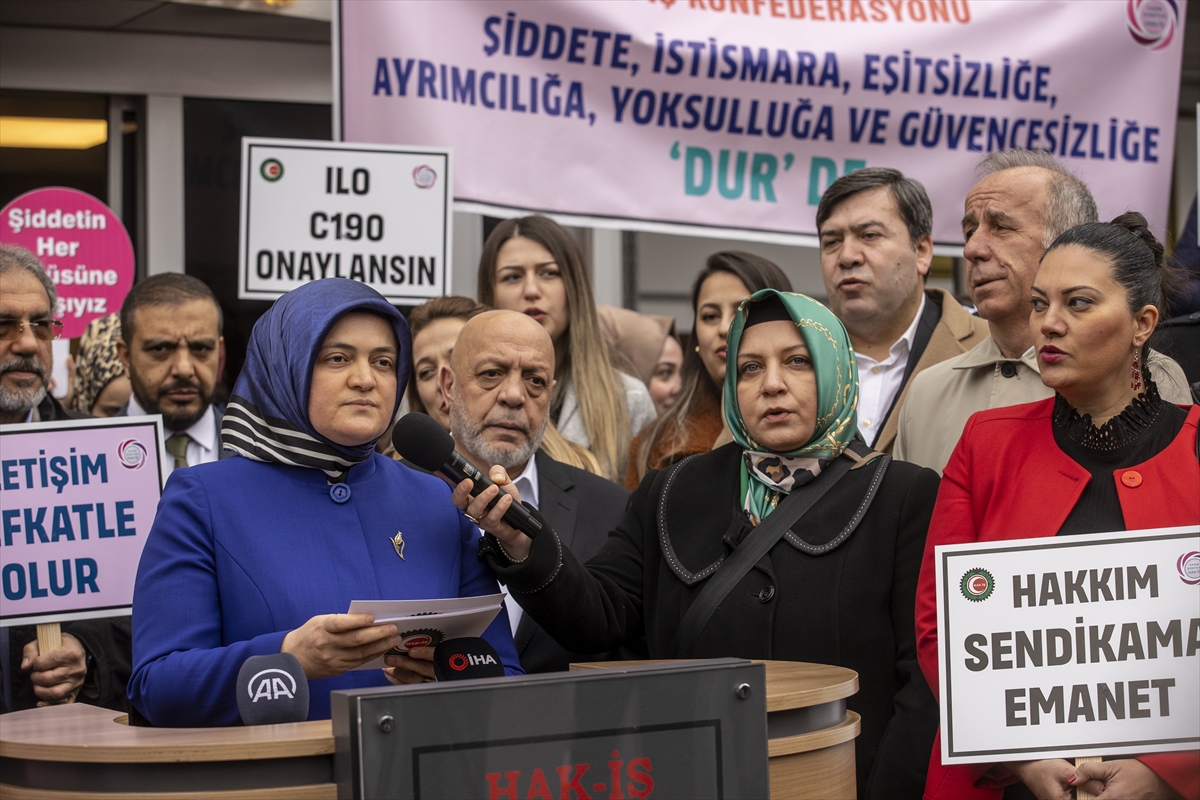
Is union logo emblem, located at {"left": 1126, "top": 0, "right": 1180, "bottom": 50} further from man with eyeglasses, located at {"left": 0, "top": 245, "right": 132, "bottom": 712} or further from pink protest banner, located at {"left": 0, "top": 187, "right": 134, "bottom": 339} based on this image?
pink protest banner, located at {"left": 0, "top": 187, "right": 134, "bottom": 339}

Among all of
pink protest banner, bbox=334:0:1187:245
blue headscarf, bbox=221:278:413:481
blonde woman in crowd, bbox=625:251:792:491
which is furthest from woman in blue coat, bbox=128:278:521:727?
→ pink protest banner, bbox=334:0:1187:245

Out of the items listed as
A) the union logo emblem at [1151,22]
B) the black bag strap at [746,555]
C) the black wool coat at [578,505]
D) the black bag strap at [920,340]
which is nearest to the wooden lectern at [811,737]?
the black bag strap at [746,555]

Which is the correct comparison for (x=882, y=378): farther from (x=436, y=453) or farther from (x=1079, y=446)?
(x=436, y=453)

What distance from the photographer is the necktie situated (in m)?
5.15

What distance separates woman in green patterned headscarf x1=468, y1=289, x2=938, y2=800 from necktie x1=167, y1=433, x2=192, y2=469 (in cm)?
218

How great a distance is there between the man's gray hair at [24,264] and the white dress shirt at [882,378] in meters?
2.70

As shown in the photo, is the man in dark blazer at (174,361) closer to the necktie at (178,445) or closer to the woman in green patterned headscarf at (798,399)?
the necktie at (178,445)

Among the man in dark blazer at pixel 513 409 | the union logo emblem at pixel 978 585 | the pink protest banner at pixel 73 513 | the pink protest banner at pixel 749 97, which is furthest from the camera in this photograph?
the pink protest banner at pixel 749 97

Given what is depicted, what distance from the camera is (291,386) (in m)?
2.87

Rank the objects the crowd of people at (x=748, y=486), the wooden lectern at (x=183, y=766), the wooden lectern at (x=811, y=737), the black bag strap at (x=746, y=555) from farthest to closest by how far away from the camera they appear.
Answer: the black bag strap at (x=746, y=555), the crowd of people at (x=748, y=486), the wooden lectern at (x=811, y=737), the wooden lectern at (x=183, y=766)

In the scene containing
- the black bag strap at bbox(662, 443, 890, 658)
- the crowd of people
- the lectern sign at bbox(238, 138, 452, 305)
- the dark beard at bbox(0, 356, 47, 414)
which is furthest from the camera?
the lectern sign at bbox(238, 138, 452, 305)

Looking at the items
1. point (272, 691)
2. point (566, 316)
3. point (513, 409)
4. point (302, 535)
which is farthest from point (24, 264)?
point (272, 691)

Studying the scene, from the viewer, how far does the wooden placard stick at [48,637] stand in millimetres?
3975

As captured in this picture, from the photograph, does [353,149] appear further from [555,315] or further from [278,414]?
[278,414]
